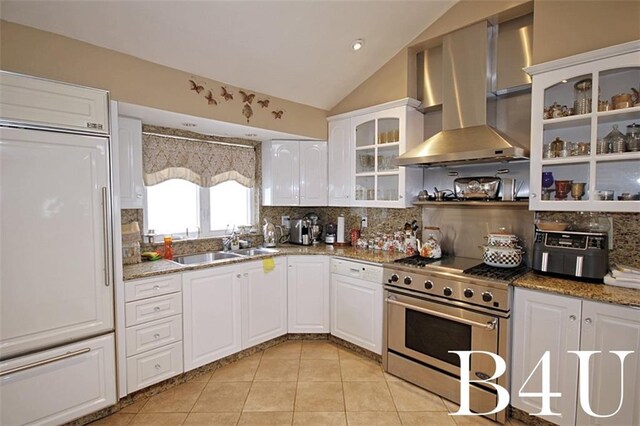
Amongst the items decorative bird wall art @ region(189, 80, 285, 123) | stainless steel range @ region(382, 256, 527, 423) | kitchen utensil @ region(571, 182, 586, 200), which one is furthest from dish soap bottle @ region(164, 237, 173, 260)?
kitchen utensil @ region(571, 182, 586, 200)

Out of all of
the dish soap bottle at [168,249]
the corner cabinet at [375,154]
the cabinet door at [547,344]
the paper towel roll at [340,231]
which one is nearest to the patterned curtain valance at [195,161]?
the dish soap bottle at [168,249]

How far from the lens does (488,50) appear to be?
2543mm

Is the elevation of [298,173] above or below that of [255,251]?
above

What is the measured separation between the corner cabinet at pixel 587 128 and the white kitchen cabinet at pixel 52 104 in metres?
2.91

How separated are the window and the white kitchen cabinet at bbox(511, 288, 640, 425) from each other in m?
2.86

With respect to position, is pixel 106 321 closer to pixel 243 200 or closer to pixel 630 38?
pixel 243 200

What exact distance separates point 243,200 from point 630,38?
3.48 m

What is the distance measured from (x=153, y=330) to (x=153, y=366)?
0.27m

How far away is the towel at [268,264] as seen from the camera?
307 cm

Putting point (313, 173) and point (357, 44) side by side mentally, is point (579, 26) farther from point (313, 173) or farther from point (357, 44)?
point (313, 173)

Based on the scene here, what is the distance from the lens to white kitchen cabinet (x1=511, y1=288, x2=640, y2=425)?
171 cm

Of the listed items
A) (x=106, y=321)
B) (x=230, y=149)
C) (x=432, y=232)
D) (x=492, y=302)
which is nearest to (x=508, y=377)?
(x=492, y=302)

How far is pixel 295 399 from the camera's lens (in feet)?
7.70

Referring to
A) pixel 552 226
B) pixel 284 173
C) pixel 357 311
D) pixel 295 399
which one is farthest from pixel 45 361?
pixel 552 226
